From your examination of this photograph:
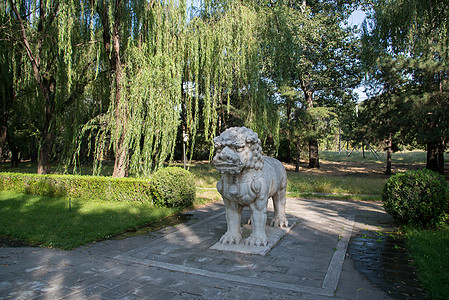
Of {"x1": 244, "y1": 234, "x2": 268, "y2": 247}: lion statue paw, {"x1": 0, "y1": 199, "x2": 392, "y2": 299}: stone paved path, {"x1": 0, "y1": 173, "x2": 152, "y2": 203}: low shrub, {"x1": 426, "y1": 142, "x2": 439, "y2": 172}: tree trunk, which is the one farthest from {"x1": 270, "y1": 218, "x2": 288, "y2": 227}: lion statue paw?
{"x1": 426, "y1": 142, "x2": 439, "y2": 172}: tree trunk

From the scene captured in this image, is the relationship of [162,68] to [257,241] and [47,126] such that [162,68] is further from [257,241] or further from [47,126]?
[257,241]

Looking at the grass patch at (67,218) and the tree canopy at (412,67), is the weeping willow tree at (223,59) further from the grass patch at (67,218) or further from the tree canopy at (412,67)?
the tree canopy at (412,67)

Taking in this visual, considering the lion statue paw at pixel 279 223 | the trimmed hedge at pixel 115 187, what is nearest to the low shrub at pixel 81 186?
the trimmed hedge at pixel 115 187

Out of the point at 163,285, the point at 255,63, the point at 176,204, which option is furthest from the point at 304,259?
the point at 255,63

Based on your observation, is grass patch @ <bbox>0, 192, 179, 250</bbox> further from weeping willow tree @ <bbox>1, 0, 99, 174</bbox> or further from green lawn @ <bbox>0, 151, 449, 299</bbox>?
weeping willow tree @ <bbox>1, 0, 99, 174</bbox>

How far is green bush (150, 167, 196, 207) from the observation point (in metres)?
7.76

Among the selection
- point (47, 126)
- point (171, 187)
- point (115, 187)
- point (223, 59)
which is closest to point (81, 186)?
point (115, 187)

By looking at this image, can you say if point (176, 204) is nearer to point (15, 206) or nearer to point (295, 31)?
point (15, 206)

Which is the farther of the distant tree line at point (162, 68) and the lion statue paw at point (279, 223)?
the distant tree line at point (162, 68)

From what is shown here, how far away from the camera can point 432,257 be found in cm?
417

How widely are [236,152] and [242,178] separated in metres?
0.47

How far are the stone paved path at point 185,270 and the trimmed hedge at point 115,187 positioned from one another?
212 cm

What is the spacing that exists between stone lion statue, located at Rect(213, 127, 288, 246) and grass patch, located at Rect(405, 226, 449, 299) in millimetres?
2127

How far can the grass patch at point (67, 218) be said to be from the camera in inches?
213
